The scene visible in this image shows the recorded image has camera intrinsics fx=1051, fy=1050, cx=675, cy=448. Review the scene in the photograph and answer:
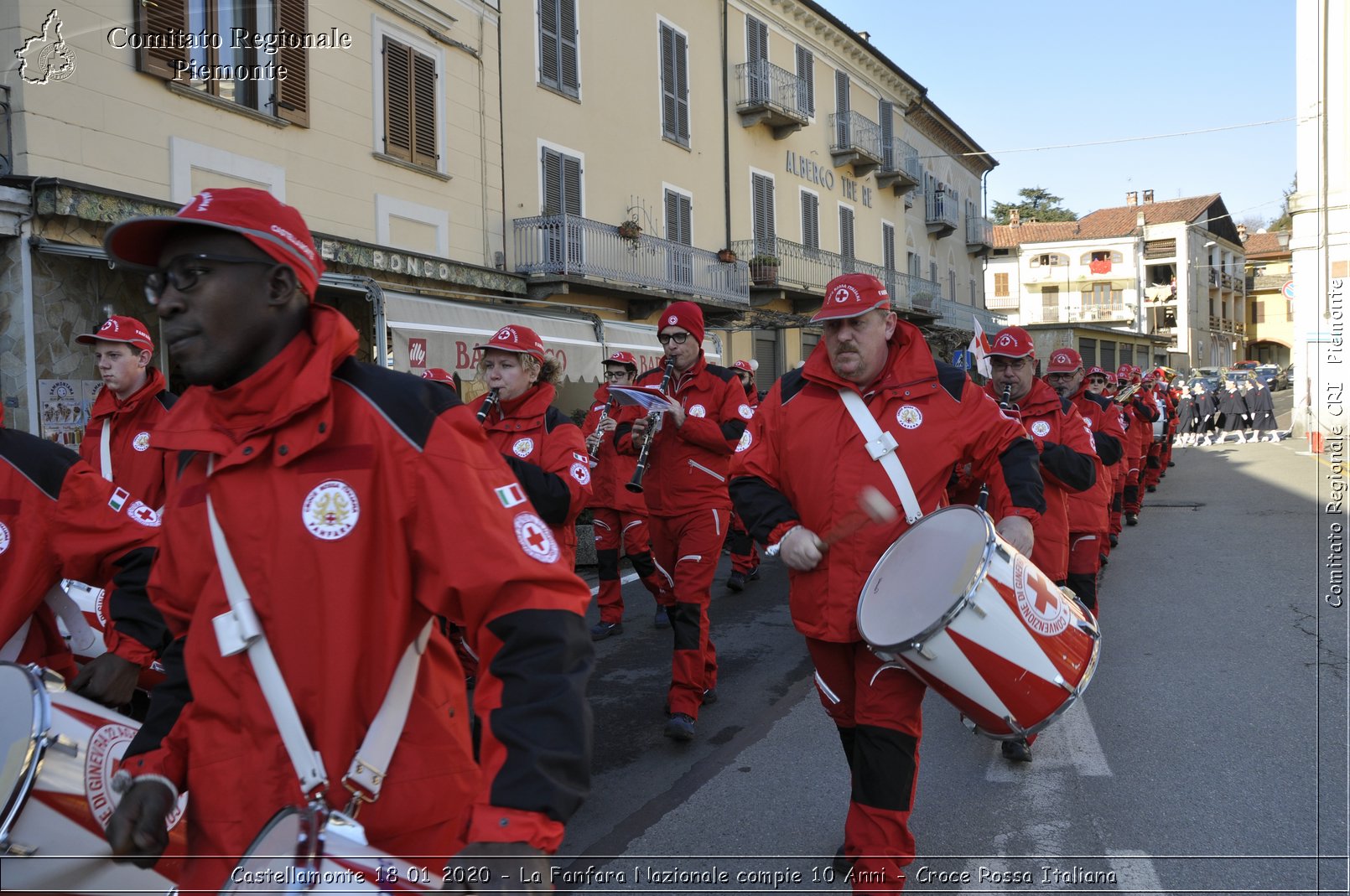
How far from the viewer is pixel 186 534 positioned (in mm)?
1979

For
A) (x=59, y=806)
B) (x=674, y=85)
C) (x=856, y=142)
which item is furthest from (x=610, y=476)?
(x=856, y=142)

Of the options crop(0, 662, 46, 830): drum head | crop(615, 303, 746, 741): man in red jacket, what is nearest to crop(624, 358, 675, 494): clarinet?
crop(615, 303, 746, 741): man in red jacket

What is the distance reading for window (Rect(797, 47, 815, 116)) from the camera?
87.3 ft

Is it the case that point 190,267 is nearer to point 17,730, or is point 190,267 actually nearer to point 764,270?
point 17,730

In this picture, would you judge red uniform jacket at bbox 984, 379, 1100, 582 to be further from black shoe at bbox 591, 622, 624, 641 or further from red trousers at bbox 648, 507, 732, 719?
black shoe at bbox 591, 622, 624, 641

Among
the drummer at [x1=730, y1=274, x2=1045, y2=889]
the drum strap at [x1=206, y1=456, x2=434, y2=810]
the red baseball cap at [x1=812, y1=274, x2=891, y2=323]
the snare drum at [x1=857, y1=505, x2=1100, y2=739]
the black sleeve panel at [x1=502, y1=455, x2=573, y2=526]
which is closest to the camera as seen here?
the drum strap at [x1=206, y1=456, x2=434, y2=810]

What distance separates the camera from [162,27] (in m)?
11.0

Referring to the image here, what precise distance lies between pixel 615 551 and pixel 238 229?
271 inches

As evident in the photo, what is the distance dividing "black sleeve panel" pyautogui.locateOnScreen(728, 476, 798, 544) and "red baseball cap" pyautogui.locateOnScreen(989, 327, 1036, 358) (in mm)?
2944

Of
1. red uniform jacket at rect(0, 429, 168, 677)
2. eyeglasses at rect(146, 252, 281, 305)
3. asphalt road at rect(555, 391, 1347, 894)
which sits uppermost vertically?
eyeglasses at rect(146, 252, 281, 305)

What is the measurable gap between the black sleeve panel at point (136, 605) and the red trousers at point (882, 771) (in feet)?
7.06

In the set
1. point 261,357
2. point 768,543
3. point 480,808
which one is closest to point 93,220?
point 768,543

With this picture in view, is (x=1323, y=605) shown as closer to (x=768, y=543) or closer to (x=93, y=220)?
(x=768, y=543)

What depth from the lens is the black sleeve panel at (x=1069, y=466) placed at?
560 cm
